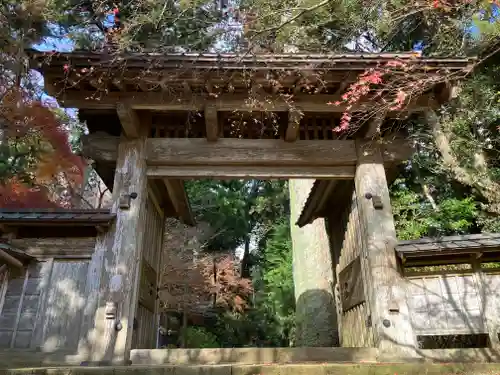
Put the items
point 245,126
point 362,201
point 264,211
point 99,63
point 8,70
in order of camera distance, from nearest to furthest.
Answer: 1. point 99,63
2. point 362,201
3. point 245,126
4. point 8,70
5. point 264,211

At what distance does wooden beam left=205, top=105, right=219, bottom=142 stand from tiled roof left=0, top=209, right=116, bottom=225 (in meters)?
1.71

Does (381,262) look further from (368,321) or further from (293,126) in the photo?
(293,126)

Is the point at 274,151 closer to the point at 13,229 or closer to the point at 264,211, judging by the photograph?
the point at 13,229

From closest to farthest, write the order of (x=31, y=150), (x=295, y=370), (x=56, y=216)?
(x=295, y=370), (x=56, y=216), (x=31, y=150)

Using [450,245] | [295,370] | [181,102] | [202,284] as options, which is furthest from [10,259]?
[202,284]

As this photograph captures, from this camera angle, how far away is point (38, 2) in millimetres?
7965

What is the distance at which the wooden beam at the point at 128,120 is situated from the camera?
532cm

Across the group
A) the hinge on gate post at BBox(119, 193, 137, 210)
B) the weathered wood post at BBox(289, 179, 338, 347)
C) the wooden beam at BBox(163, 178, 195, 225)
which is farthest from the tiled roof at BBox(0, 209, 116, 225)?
the weathered wood post at BBox(289, 179, 338, 347)

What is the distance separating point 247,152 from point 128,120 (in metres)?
1.69

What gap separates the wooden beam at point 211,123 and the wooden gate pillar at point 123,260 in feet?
3.12

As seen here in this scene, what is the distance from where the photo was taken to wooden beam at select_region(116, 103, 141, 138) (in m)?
5.32

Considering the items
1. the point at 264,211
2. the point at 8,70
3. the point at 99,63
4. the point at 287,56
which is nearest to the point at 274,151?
the point at 287,56

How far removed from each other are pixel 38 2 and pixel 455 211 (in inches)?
429

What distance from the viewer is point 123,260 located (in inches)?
202
